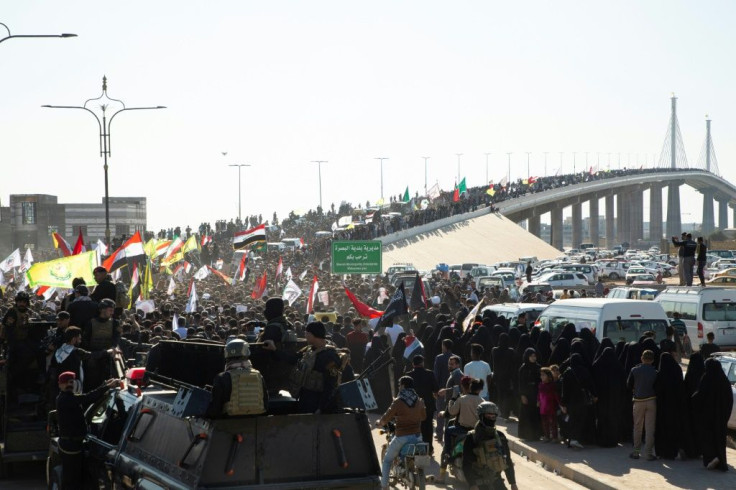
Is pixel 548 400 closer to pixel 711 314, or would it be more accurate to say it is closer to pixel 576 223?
pixel 711 314

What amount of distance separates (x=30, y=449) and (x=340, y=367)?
5.33 m

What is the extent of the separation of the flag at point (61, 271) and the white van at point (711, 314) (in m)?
13.5

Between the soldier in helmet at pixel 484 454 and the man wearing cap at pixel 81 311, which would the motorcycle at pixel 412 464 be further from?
the man wearing cap at pixel 81 311

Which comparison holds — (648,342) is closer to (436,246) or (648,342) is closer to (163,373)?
(163,373)

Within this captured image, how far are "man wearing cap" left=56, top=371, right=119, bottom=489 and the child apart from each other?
25.1ft

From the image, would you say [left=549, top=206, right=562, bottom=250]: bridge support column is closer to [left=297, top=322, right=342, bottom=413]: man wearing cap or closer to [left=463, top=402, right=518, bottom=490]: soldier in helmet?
[left=463, top=402, right=518, bottom=490]: soldier in helmet

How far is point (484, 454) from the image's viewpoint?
9930mm

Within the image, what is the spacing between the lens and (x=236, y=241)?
43.4 m

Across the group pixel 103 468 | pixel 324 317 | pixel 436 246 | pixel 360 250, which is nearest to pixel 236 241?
pixel 360 250

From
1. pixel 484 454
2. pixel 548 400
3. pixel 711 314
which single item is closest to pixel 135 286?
pixel 711 314

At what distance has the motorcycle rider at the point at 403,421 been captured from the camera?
1219cm

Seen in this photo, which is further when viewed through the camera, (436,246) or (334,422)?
(436,246)

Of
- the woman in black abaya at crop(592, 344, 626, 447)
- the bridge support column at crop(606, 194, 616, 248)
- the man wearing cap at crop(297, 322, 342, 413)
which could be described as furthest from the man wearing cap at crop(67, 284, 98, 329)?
the bridge support column at crop(606, 194, 616, 248)

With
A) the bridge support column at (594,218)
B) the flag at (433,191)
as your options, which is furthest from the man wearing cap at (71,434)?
the bridge support column at (594,218)
